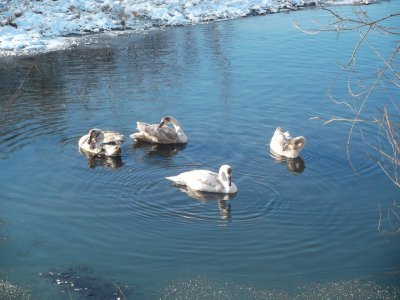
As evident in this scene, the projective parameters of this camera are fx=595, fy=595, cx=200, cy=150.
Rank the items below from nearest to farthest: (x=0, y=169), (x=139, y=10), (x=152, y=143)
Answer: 1. (x=0, y=169)
2. (x=152, y=143)
3. (x=139, y=10)

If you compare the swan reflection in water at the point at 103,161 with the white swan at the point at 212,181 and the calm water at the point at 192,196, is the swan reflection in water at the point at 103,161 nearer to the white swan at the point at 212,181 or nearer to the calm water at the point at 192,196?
the calm water at the point at 192,196

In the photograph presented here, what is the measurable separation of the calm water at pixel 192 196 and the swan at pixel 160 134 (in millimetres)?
274

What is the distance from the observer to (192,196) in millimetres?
13742

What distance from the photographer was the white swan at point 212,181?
1352cm

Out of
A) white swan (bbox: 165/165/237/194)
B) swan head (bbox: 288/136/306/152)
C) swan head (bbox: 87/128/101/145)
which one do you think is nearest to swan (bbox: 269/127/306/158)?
swan head (bbox: 288/136/306/152)

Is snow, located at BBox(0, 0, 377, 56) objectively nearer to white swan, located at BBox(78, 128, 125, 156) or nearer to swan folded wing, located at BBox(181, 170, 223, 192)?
white swan, located at BBox(78, 128, 125, 156)

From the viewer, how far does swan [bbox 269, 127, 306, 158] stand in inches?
613

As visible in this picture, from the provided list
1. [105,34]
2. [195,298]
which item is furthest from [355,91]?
[105,34]

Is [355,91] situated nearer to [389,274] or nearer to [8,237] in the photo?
[389,274]

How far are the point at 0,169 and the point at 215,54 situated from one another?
44.4 ft

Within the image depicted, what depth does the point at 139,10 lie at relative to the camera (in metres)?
34.3

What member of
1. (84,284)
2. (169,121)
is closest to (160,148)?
(169,121)

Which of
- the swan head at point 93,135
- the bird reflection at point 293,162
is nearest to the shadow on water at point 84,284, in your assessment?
the swan head at point 93,135

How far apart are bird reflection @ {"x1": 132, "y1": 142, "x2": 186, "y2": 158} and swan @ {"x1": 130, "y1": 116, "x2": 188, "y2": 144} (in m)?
0.12
